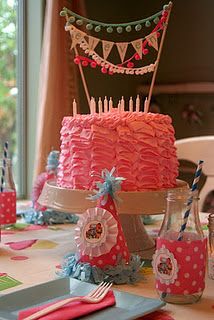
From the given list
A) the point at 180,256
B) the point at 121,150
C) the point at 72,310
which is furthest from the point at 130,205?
the point at 72,310

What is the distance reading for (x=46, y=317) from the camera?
0.79 metres

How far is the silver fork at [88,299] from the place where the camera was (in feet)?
2.60

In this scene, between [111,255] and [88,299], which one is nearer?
[88,299]

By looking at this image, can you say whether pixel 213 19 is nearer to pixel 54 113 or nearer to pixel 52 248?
pixel 54 113

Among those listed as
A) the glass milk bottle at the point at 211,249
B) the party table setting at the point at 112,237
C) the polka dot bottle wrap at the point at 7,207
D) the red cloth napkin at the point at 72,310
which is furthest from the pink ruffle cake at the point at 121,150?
the red cloth napkin at the point at 72,310

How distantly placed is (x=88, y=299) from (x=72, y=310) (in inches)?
1.8

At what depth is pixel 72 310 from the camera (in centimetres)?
82

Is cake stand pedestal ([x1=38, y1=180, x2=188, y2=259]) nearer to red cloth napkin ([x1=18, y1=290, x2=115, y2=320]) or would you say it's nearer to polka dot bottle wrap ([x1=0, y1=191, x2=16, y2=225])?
polka dot bottle wrap ([x1=0, y1=191, x2=16, y2=225])

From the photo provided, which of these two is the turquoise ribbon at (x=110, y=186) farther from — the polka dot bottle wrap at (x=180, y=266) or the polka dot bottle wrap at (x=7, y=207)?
the polka dot bottle wrap at (x=7, y=207)

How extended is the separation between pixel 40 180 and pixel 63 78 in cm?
101

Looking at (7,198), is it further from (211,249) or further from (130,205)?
(211,249)

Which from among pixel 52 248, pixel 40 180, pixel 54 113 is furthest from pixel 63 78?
pixel 52 248

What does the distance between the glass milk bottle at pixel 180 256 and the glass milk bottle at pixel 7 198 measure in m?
0.70

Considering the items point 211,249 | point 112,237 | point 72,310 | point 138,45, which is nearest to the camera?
point 72,310
